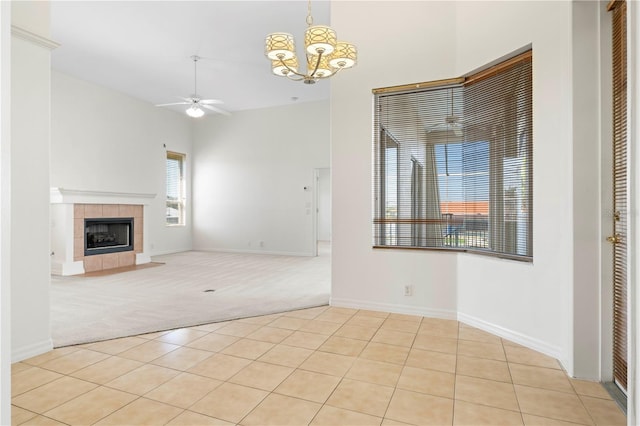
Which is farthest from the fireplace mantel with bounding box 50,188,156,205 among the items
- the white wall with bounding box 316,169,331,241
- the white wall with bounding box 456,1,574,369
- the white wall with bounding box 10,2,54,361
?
the white wall with bounding box 316,169,331,241

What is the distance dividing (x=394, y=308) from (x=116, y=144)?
694cm

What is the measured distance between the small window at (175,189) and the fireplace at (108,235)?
6.21 ft

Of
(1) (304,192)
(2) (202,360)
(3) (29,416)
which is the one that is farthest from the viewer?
(1) (304,192)

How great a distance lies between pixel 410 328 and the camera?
3.28 meters

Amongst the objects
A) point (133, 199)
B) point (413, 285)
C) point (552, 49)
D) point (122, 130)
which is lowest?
point (413, 285)

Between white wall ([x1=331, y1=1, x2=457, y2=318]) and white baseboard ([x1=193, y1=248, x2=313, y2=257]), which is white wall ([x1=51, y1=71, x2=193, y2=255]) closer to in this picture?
white baseboard ([x1=193, y1=248, x2=313, y2=257])

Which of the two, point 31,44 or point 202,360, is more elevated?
point 31,44

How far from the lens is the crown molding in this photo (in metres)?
2.51

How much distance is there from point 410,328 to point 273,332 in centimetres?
124

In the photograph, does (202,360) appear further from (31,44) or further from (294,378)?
(31,44)

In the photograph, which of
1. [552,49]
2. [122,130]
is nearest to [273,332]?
[552,49]

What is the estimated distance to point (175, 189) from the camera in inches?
373

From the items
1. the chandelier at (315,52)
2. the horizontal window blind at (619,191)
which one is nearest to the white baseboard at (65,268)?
the chandelier at (315,52)

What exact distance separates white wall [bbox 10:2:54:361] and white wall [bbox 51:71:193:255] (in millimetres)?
4659
